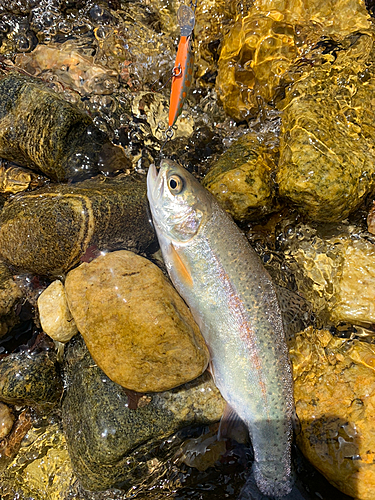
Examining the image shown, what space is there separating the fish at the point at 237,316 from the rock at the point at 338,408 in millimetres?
168

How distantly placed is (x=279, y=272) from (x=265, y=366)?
3.42ft

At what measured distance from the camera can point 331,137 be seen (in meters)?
2.83

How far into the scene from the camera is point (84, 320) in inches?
95.8

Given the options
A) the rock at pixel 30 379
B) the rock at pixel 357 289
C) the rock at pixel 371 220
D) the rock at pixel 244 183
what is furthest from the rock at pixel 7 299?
the rock at pixel 371 220

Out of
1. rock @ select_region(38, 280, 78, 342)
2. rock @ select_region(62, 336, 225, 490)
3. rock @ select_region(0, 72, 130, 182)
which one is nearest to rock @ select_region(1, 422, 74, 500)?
rock @ select_region(62, 336, 225, 490)

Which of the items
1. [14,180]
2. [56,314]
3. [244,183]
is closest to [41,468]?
[56,314]

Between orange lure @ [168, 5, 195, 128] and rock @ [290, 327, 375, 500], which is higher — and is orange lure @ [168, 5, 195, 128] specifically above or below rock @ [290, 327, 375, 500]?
above

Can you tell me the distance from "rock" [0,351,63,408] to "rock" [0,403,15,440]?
0.13 meters

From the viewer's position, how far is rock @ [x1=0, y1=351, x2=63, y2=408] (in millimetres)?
2744

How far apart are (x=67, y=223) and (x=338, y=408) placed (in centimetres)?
266

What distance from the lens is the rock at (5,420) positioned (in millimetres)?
2898

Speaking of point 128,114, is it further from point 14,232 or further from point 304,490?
point 304,490

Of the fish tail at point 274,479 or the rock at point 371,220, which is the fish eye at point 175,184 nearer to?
the rock at point 371,220

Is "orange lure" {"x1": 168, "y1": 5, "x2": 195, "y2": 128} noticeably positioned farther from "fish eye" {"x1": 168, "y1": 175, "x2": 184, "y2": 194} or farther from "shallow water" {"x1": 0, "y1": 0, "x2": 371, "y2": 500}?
"shallow water" {"x1": 0, "y1": 0, "x2": 371, "y2": 500}
